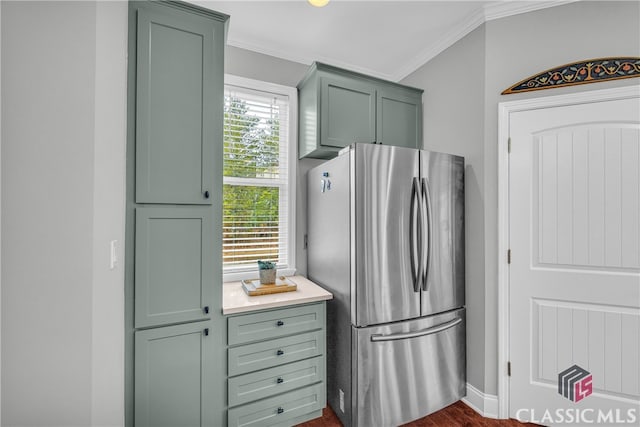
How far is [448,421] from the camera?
1.90m

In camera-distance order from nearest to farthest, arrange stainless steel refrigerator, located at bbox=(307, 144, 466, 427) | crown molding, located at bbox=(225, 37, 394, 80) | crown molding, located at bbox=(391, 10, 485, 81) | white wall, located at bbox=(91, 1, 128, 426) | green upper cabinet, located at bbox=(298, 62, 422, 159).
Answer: white wall, located at bbox=(91, 1, 128, 426)
stainless steel refrigerator, located at bbox=(307, 144, 466, 427)
crown molding, located at bbox=(391, 10, 485, 81)
green upper cabinet, located at bbox=(298, 62, 422, 159)
crown molding, located at bbox=(225, 37, 394, 80)

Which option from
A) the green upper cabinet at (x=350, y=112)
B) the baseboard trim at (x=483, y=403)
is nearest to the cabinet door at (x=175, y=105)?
the green upper cabinet at (x=350, y=112)

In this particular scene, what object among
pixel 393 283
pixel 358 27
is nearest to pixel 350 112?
pixel 358 27

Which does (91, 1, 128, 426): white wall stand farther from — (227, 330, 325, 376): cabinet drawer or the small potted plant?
the small potted plant

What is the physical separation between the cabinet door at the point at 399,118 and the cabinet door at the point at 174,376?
6.63 ft

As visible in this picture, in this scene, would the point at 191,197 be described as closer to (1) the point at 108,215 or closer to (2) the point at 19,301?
(1) the point at 108,215

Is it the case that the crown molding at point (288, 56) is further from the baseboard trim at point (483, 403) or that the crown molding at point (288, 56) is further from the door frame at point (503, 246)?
the baseboard trim at point (483, 403)

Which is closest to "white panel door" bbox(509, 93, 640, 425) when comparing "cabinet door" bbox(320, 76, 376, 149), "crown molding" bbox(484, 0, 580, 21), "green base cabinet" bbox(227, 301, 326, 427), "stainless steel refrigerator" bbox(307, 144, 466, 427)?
"stainless steel refrigerator" bbox(307, 144, 466, 427)

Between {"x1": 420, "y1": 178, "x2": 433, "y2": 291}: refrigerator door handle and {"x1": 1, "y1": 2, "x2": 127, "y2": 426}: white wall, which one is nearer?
{"x1": 1, "y1": 2, "x2": 127, "y2": 426}: white wall

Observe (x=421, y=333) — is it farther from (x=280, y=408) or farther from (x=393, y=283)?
(x=280, y=408)

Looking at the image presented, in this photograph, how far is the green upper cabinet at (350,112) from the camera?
2.21 m

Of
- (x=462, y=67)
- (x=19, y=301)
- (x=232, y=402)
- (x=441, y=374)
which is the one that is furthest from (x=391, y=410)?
(x=462, y=67)

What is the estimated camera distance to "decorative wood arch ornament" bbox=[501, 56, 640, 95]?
5.30ft

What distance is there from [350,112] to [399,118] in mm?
513
